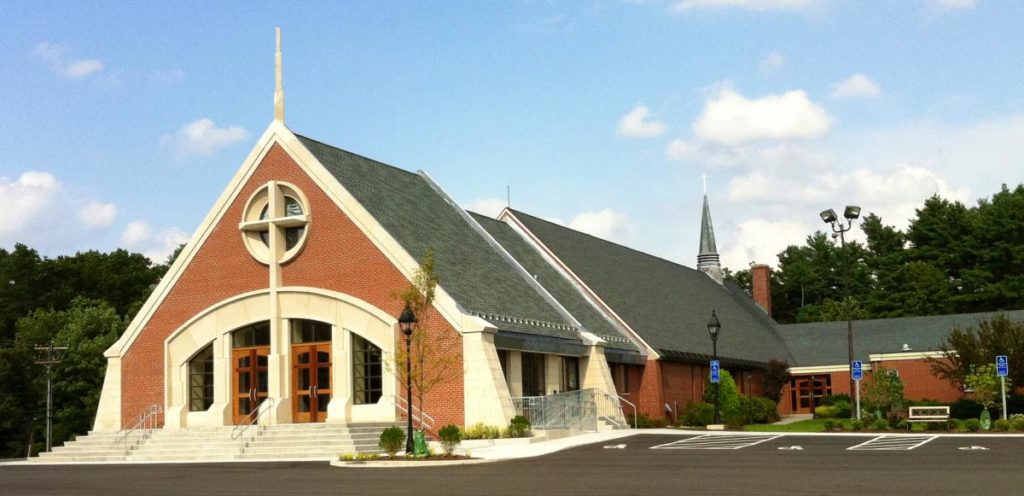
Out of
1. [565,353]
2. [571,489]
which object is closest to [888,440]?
[565,353]

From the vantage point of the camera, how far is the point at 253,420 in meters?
38.6

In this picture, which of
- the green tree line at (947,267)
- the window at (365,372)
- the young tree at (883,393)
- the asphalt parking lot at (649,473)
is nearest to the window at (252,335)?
the window at (365,372)

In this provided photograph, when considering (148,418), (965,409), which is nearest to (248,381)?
(148,418)

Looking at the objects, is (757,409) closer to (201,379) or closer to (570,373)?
(570,373)

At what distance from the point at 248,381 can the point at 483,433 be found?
9464 mm

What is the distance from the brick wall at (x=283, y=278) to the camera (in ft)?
118

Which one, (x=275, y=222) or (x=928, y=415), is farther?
(x=275, y=222)

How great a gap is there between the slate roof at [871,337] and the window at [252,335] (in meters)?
34.0

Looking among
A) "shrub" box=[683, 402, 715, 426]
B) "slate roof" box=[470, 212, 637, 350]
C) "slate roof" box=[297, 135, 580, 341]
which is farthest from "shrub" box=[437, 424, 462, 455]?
"shrub" box=[683, 402, 715, 426]

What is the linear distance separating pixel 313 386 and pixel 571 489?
789 inches

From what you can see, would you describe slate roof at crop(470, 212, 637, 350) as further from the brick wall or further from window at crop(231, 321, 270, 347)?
window at crop(231, 321, 270, 347)

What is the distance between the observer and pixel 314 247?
38625mm

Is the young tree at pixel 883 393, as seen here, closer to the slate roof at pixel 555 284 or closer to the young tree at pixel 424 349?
the slate roof at pixel 555 284

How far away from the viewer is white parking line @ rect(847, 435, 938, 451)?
29141 mm
